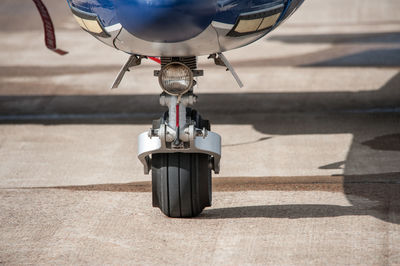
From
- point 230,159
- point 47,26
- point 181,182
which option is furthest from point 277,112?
point 181,182

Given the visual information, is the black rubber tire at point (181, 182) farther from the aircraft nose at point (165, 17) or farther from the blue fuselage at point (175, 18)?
the aircraft nose at point (165, 17)

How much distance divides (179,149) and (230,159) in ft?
8.40

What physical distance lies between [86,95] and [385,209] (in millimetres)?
6550

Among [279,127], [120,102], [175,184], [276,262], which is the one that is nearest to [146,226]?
[175,184]

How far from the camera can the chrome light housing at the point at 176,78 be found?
6.48 meters

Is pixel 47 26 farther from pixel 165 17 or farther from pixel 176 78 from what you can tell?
pixel 165 17

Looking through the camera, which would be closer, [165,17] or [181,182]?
[165,17]

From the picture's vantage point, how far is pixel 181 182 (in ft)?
21.9

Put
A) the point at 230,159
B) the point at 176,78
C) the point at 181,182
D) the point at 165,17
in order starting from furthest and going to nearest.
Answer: the point at 230,159 < the point at 181,182 < the point at 176,78 < the point at 165,17

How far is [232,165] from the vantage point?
8852 millimetres

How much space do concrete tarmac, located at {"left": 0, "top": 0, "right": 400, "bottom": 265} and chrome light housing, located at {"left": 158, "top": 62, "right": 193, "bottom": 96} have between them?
3.90 ft

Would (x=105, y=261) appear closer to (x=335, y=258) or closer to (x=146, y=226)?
(x=146, y=226)

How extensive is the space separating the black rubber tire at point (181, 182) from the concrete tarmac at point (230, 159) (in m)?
0.17

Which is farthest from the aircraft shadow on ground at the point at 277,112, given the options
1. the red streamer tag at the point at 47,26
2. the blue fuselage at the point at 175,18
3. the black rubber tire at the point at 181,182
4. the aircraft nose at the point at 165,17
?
the red streamer tag at the point at 47,26
